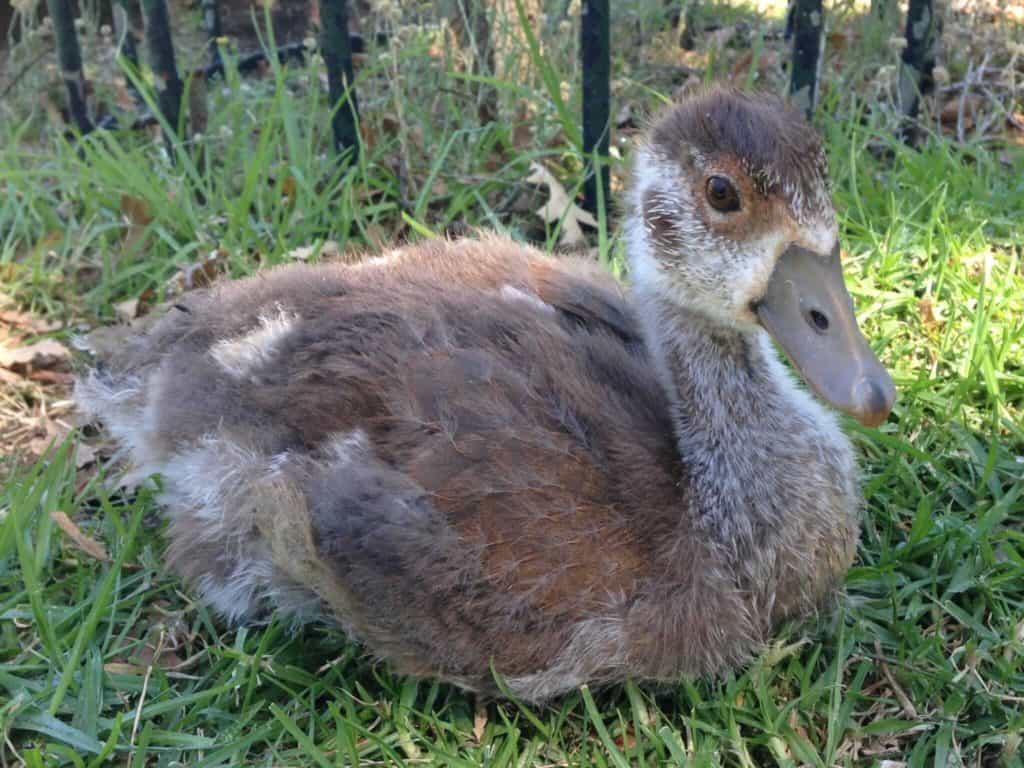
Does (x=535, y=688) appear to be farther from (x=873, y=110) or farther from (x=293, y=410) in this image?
(x=873, y=110)

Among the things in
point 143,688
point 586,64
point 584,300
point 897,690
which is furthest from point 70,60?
point 897,690

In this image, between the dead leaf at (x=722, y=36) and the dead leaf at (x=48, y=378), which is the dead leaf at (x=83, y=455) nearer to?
the dead leaf at (x=48, y=378)

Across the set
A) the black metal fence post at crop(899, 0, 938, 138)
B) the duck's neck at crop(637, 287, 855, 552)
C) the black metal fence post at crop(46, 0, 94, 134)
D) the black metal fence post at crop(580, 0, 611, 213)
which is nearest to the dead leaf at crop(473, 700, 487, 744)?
the duck's neck at crop(637, 287, 855, 552)

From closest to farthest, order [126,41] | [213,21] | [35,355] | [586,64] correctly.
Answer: [35,355], [586,64], [126,41], [213,21]

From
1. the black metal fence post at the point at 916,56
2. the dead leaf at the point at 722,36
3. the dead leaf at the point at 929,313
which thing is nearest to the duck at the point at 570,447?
the dead leaf at the point at 929,313

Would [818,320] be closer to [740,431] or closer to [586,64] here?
[740,431]

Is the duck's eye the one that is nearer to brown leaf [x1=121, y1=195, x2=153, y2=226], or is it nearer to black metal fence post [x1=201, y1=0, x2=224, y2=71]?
brown leaf [x1=121, y1=195, x2=153, y2=226]
